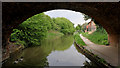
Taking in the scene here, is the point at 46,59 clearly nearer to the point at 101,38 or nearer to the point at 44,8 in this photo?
the point at 44,8

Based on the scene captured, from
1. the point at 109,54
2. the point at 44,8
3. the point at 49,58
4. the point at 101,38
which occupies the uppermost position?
the point at 44,8

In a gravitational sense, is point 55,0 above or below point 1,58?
above

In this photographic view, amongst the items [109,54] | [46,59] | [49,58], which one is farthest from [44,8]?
[109,54]

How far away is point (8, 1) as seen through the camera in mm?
3953

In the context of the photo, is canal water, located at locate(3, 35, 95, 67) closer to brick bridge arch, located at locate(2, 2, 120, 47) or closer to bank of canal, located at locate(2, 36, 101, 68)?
bank of canal, located at locate(2, 36, 101, 68)

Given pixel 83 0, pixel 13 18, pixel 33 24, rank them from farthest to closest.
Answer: pixel 33 24, pixel 13 18, pixel 83 0

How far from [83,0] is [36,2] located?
2.61m

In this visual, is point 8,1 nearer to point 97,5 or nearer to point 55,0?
point 55,0

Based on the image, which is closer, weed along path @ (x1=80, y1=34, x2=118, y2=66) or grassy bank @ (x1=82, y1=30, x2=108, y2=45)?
weed along path @ (x1=80, y1=34, x2=118, y2=66)

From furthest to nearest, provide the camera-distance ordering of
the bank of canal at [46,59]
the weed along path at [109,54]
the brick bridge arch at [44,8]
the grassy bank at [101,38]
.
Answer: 1. the grassy bank at [101,38]
2. the bank of canal at [46,59]
3. the weed along path at [109,54]
4. the brick bridge arch at [44,8]

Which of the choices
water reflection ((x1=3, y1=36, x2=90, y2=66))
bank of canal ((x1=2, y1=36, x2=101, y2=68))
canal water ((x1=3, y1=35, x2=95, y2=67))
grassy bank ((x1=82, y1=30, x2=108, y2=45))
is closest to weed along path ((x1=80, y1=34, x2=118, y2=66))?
bank of canal ((x1=2, y1=36, x2=101, y2=68))

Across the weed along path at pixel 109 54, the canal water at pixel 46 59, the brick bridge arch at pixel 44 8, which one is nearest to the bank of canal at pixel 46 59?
the canal water at pixel 46 59

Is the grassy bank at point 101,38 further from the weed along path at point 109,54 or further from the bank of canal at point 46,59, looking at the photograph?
the bank of canal at point 46,59

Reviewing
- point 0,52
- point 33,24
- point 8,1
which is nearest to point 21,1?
point 8,1
